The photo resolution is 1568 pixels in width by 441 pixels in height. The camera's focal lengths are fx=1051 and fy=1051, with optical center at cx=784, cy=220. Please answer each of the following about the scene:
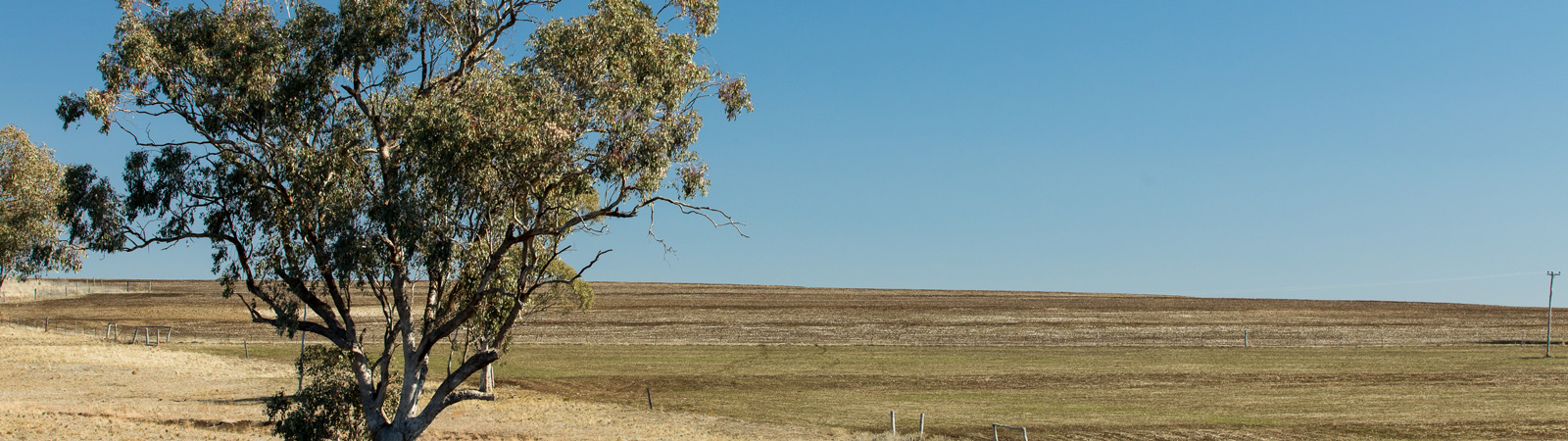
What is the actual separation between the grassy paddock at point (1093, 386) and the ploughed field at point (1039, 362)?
186 millimetres

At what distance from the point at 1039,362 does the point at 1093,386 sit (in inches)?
583

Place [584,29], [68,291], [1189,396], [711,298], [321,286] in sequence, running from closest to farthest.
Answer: [584,29] < [321,286] < [1189,396] < [68,291] < [711,298]

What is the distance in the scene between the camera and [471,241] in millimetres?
24688

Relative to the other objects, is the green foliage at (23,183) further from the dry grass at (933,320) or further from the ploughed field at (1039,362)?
the dry grass at (933,320)

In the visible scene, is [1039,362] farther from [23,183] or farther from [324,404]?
[23,183]

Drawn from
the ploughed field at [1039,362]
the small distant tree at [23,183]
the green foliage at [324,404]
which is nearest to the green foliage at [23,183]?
the small distant tree at [23,183]

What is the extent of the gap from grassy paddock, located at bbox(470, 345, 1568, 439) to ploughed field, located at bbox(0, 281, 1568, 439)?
0.61 ft

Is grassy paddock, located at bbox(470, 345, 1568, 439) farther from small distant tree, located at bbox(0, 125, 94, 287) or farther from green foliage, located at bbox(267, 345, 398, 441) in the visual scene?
small distant tree, located at bbox(0, 125, 94, 287)

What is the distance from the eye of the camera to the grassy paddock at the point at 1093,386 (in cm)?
3794

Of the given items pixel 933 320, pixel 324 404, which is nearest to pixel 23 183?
pixel 324 404

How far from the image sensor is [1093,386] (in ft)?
170

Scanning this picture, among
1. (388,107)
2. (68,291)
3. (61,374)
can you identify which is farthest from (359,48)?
(68,291)

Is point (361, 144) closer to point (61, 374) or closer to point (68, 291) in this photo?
point (61, 374)

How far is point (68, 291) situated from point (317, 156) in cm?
12946
